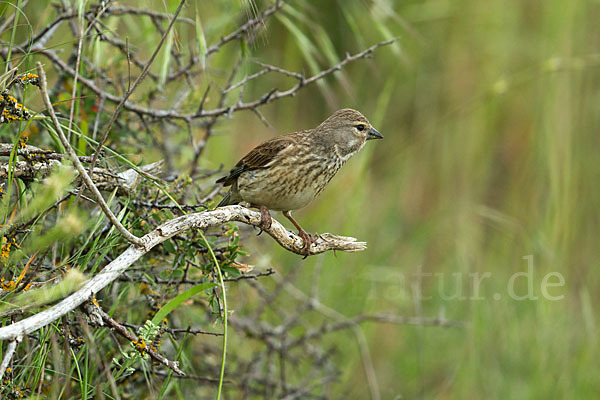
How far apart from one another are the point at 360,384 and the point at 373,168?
2.15 m

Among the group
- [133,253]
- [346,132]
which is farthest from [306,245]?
[133,253]

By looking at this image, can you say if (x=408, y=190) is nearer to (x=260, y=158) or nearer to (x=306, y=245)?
(x=260, y=158)

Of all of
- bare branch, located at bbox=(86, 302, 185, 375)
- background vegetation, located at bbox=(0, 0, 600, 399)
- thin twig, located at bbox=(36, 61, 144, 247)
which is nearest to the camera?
thin twig, located at bbox=(36, 61, 144, 247)

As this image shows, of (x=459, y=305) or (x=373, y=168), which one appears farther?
(x=373, y=168)

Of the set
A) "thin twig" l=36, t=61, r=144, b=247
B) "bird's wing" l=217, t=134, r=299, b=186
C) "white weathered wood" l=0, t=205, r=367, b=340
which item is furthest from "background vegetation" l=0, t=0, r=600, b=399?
"thin twig" l=36, t=61, r=144, b=247

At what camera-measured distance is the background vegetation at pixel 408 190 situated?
3889 mm

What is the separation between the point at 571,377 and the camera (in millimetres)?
5234

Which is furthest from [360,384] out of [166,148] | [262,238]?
[166,148]

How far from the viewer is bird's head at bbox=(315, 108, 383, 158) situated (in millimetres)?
4203

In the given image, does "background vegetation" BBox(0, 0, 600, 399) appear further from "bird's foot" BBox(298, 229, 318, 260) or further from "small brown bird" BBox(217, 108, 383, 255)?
"bird's foot" BBox(298, 229, 318, 260)

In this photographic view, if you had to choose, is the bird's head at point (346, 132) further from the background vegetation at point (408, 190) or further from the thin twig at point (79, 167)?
the thin twig at point (79, 167)

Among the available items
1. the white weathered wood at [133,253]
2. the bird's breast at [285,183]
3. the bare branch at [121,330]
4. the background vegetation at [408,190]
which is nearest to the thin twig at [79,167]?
the white weathered wood at [133,253]

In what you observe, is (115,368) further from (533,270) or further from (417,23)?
(417,23)

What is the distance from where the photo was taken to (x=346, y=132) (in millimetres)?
4273
